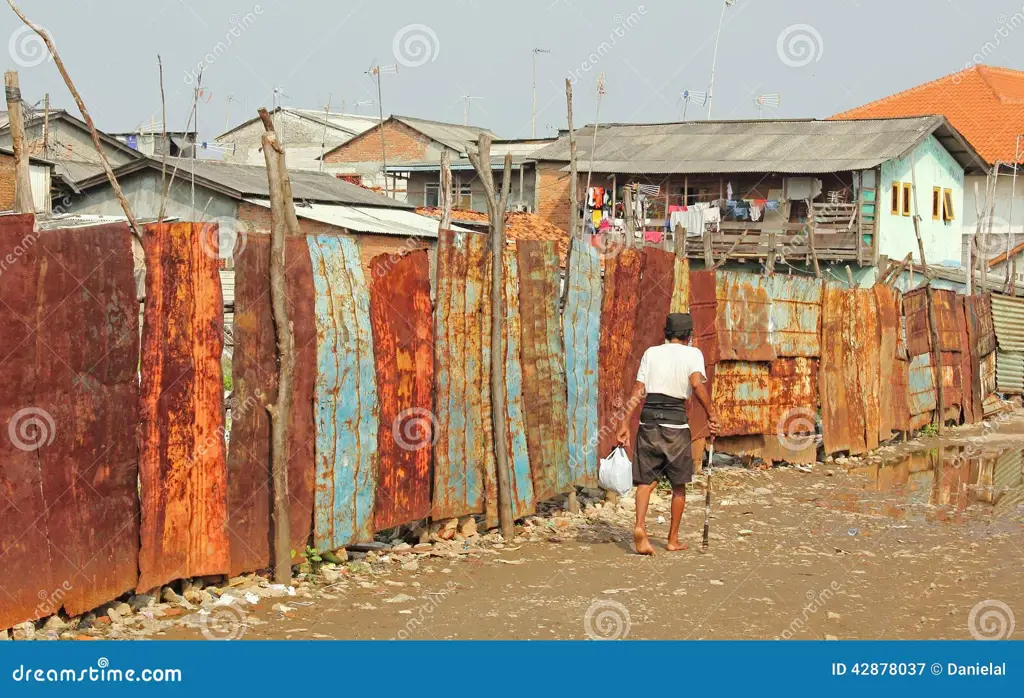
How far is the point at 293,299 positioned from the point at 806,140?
2879cm

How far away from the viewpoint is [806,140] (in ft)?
109

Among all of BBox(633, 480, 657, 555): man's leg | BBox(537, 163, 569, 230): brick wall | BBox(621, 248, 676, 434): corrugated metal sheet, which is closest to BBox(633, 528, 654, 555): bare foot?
BBox(633, 480, 657, 555): man's leg

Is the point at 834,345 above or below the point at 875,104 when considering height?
below

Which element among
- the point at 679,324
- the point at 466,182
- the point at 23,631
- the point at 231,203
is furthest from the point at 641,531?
the point at 466,182

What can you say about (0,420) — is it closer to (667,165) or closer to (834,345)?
(834,345)

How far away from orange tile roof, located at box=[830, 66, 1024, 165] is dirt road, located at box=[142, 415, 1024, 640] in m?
31.0

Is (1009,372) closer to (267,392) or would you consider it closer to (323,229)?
(323,229)

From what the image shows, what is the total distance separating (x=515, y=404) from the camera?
26.8ft

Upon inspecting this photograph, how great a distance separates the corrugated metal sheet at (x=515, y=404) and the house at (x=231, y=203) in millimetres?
15814

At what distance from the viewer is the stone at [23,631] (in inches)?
199

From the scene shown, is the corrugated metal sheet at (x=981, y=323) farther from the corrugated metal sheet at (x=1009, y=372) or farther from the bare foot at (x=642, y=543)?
the bare foot at (x=642, y=543)

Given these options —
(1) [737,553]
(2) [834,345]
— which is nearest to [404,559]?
(1) [737,553]

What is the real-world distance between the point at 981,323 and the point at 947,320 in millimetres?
2215


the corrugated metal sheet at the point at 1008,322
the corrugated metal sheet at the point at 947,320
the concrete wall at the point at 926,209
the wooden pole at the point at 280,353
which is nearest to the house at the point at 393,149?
the concrete wall at the point at 926,209
